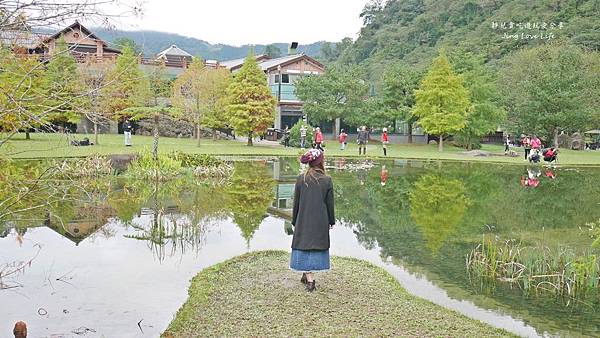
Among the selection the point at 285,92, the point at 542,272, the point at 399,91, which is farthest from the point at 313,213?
the point at 285,92

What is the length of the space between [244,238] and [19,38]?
7.05 m

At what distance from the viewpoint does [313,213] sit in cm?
687

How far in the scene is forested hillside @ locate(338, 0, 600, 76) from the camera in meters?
51.1

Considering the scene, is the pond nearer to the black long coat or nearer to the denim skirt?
the denim skirt

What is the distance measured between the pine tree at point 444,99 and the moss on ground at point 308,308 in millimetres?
25311

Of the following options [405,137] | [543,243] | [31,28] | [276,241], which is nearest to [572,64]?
[405,137]

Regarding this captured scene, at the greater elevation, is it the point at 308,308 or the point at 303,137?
the point at 303,137

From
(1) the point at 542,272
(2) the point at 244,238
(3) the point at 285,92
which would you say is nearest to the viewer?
(1) the point at 542,272

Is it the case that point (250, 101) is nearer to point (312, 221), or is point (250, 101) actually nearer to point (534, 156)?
point (534, 156)

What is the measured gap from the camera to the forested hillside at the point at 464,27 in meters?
51.1

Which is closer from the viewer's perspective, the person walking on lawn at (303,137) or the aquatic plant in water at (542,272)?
the aquatic plant in water at (542,272)

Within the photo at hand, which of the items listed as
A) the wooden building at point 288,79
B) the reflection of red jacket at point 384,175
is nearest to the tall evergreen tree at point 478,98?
the wooden building at point 288,79

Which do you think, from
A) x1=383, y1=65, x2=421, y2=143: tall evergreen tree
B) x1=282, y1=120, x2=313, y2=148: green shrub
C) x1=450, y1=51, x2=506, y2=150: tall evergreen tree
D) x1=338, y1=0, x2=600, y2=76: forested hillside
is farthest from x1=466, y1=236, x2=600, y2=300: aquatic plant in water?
x1=338, y1=0, x2=600, y2=76: forested hillside

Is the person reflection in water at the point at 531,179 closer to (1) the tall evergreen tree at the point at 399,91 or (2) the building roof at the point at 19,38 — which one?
(1) the tall evergreen tree at the point at 399,91
